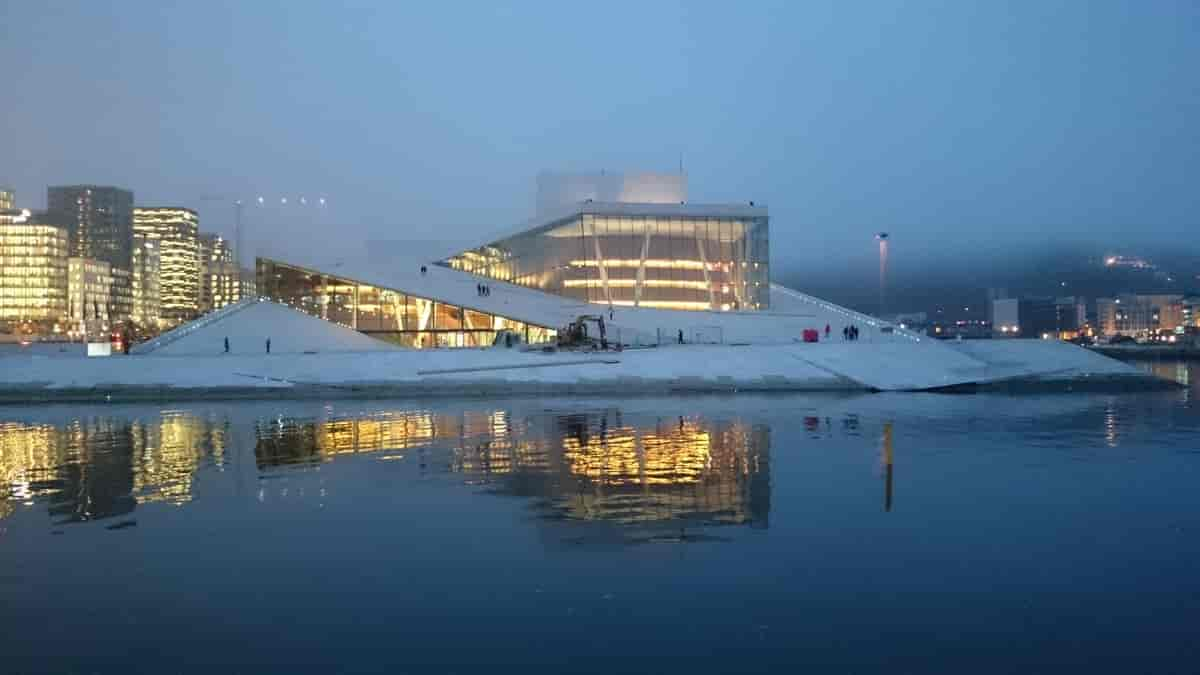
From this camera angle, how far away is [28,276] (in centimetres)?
15238

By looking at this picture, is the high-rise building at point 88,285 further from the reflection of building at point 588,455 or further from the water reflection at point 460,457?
the reflection of building at point 588,455

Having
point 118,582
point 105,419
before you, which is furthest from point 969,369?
point 118,582

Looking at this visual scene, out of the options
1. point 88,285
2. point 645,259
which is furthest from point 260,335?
point 88,285

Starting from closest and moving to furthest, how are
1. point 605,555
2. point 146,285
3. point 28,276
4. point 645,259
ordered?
point 605,555, point 645,259, point 28,276, point 146,285

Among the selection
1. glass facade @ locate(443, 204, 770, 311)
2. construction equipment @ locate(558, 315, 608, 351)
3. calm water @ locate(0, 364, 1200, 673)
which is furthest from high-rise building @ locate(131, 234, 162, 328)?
calm water @ locate(0, 364, 1200, 673)

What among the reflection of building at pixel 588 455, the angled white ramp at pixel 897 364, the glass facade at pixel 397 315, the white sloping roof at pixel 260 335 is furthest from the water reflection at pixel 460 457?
the glass facade at pixel 397 315

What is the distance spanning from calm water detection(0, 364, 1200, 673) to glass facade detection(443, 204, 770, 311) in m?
34.0

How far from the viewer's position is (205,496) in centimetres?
1205

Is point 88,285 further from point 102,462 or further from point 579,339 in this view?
point 102,462

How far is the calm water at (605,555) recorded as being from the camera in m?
6.40

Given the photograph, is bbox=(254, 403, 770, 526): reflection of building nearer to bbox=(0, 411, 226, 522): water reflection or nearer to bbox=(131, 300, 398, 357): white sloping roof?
bbox=(0, 411, 226, 522): water reflection

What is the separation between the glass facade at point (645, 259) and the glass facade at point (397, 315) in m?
6.45

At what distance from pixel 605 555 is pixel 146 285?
201007 millimetres

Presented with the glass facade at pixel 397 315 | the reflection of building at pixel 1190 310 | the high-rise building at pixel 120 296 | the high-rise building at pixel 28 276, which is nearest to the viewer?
the glass facade at pixel 397 315
